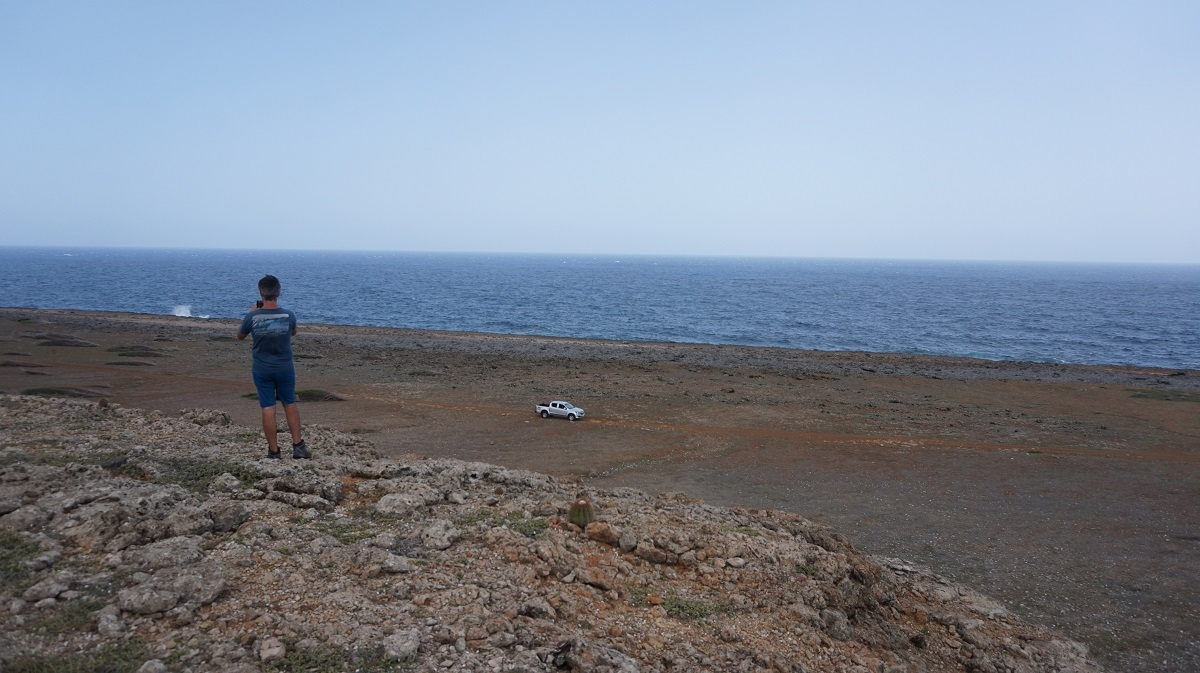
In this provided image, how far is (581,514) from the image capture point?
8.60m

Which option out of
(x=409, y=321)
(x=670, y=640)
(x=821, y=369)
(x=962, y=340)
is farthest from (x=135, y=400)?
(x=962, y=340)

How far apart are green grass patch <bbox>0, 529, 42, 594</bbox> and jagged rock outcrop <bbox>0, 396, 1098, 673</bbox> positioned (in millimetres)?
25

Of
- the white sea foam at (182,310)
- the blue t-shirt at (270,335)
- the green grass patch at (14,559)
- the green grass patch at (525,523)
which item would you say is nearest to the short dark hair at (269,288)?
the blue t-shirt at (270,335)

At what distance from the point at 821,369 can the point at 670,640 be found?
4248cm

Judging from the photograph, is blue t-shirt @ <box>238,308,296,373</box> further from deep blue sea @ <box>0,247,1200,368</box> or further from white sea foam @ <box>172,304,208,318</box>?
white sea foam @ <box>172,304,208,318</box>

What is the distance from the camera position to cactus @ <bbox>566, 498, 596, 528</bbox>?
8.52 metres

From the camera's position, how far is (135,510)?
7121 millimetres

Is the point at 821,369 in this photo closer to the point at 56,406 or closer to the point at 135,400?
the point at 135,400

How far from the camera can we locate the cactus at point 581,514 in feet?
27.9

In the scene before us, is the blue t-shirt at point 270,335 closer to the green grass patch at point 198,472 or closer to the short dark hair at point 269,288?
the short dark hair at point 269,288

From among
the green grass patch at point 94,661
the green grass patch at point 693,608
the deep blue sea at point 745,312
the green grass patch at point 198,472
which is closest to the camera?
the green grass patch at point 94,661

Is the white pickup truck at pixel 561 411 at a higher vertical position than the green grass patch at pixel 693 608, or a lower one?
lower

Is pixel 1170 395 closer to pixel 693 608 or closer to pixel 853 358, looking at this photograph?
pixel 853 358

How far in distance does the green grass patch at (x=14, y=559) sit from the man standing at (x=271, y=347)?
116 inches
